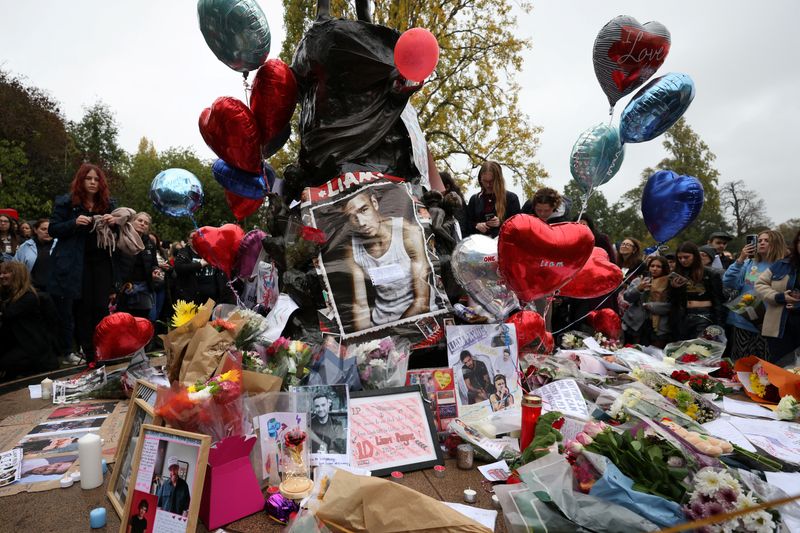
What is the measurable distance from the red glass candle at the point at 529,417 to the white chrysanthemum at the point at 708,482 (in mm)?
800

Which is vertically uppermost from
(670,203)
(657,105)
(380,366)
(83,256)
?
(657,105)

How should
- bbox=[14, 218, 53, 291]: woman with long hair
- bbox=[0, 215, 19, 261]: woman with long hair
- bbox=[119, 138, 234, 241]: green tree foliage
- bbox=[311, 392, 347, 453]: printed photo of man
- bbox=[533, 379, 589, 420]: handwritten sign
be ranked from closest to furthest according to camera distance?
bbox=[311, 392, 347, 453]: printed photo of man, bbox=[533, 379, 589, 420]: handwritten sign, bbox=[0, 215, 19, 261]: woman with long hair, bbox=[14, 218, 53, 291]: woman with long hair, bbox=[119, 138, 234, 241]: green tree foliage

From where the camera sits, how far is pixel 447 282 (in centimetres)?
413

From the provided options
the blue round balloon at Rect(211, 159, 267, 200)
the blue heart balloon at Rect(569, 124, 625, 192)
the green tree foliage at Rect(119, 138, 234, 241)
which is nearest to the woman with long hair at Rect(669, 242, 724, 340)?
the blue heart balloon at Rect(569, 124, 625, 192)

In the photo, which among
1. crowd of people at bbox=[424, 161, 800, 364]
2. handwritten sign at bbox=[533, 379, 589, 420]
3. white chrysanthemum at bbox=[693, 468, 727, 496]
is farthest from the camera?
crowd of people at bbox=[424, 161, 800, 364]

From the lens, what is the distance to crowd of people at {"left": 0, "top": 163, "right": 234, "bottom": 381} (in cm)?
447

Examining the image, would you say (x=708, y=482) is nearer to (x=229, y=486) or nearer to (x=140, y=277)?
(x=229, y=486)

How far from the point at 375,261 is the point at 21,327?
3.60 m

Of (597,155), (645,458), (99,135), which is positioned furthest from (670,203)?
(99,135)

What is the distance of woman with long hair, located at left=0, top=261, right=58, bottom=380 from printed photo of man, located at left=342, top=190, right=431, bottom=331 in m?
3.22

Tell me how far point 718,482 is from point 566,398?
1.31 m

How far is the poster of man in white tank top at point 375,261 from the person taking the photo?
12.5 ft

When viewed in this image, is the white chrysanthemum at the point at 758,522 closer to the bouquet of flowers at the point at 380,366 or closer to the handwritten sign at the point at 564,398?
the handwritten sign at the point at 564,398

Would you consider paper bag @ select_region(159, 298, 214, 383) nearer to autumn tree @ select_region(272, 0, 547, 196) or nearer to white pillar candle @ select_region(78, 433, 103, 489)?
white pillar candle @ select_region(78, 433, 103, 489)
